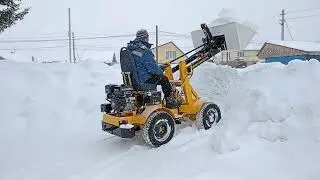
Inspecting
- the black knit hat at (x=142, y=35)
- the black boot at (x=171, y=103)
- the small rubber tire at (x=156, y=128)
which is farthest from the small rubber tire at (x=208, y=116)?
the black knit hat at (x=142, y=35)

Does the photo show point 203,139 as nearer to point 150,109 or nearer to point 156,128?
point 156,128

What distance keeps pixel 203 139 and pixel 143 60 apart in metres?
1.66

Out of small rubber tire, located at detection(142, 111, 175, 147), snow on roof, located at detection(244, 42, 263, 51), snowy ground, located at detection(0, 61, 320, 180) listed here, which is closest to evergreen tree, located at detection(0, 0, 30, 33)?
snowy ground, located at detection(0, 61, 320, 180)

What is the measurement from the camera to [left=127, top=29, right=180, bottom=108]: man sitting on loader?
23.4 ft

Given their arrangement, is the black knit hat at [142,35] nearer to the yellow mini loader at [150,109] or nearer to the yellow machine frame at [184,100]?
the yellow mini loader at [150,109]

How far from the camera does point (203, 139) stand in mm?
6852

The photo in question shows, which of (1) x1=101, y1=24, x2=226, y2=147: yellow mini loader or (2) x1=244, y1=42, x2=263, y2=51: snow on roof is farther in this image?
(2) x1=244, y1=42, x2=263, y2=51: snow on roof

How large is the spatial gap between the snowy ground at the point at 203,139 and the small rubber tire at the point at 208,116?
0.49ft

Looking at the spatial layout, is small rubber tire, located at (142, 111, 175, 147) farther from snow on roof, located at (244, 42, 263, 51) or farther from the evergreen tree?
snow on roof, located at (244, 42, 263, 51)

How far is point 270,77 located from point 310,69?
754mm

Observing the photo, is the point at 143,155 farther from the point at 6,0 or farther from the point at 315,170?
the point at 6,0

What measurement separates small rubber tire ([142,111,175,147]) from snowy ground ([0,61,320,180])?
14 centimetres

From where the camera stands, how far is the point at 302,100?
22.0ft

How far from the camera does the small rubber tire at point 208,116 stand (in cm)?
764
